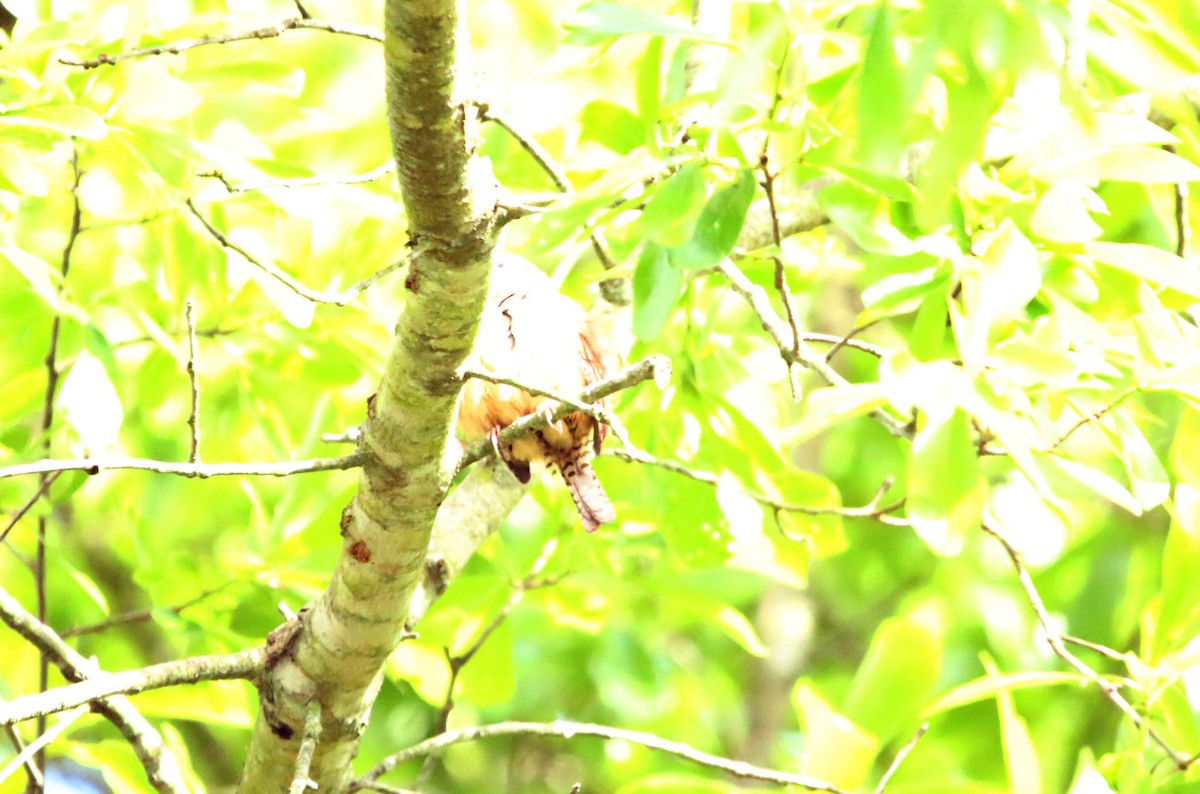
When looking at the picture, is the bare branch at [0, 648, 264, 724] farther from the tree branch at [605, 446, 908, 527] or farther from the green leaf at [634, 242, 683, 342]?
the green leaf at [634, 242, 683, 342]

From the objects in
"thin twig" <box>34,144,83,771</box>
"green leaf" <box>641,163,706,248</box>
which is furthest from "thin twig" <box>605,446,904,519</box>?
"thin twig" <box>34,144,83,771</box>

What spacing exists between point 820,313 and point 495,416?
9.09 feet

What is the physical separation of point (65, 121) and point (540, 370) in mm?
930

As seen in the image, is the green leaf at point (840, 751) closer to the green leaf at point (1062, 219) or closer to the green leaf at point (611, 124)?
the green leaf at point (1062, 219)

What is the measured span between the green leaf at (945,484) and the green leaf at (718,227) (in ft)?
1.19

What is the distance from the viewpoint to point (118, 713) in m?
2.03

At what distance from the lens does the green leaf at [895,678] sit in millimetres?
2260

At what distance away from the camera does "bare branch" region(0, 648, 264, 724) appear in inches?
65.0

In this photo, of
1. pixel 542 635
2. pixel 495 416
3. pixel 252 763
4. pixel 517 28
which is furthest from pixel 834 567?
pixel 252 763

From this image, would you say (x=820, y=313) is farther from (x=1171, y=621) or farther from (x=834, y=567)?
(x=1171, y=621)

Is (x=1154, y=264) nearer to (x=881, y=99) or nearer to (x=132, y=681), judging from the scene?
(x=881, y=99)

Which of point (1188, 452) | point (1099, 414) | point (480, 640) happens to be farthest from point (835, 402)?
point (480, 640)

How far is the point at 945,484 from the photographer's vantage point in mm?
1486

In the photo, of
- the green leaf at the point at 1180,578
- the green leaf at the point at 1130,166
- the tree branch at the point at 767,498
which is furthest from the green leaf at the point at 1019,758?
the green leaf at the point at 1130,166
